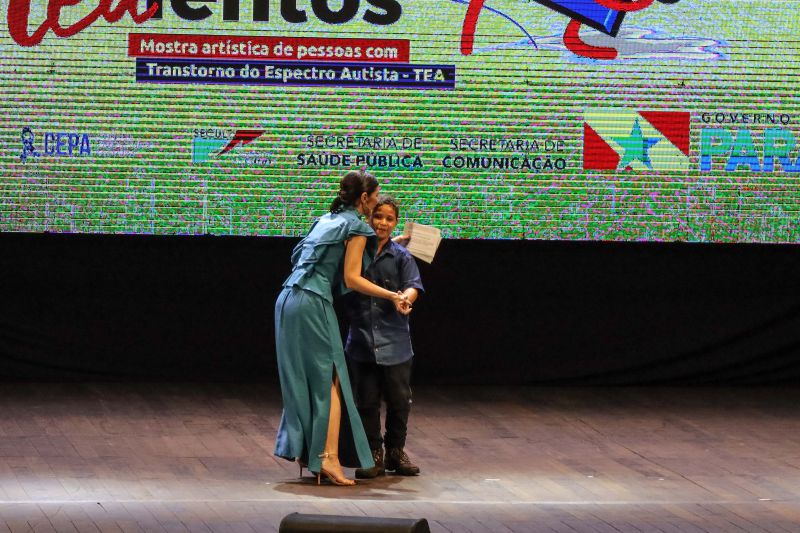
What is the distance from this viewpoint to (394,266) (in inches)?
229

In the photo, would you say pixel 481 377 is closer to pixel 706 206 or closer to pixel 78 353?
pixel 706 206

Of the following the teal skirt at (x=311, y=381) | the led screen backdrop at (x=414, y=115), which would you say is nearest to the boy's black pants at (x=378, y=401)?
the teal skirt at (x=311, y=381)

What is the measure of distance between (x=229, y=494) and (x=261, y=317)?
3.12m

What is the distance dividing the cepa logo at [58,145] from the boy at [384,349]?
99.2 inches

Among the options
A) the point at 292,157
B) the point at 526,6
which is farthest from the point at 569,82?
the point at 292,157

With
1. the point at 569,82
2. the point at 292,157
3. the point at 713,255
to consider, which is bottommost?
the point at 713,255

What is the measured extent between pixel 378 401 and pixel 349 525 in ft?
7.98

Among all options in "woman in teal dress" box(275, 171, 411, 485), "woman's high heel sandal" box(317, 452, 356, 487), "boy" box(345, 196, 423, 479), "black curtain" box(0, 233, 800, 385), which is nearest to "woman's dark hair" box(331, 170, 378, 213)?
"woman in teal dress" box(275, 171, 411, 485)

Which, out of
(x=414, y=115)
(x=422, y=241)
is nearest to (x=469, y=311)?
(x=414, y=115)

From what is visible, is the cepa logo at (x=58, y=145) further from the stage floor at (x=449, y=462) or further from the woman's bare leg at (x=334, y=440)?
the woman's bare leg at (x=334, y=440)

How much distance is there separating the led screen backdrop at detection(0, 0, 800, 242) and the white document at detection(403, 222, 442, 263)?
1.83m

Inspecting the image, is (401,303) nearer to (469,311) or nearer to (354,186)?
(354,186)

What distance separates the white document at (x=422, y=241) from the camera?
231 inches

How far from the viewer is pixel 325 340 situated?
5.53 meters
